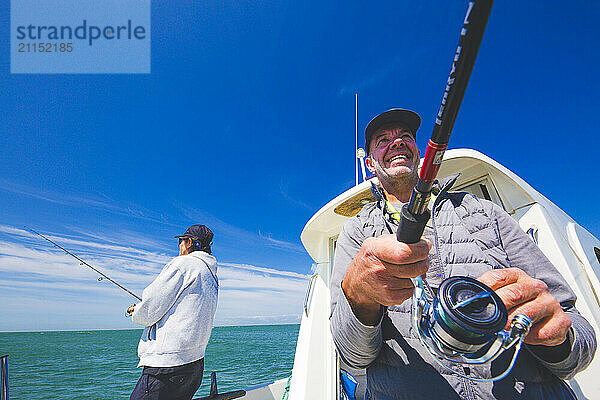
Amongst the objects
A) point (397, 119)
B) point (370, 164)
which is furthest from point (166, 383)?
point (397, 119)

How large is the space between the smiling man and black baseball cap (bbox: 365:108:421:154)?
0.55 meters

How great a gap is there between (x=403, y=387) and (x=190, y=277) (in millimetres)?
2112

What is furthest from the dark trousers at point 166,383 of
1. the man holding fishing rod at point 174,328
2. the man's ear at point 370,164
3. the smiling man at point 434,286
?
the man's ear at point 370,164

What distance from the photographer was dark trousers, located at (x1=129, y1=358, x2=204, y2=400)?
2318 millimetres

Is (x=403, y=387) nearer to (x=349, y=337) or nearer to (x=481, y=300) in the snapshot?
(x=349, y=337)

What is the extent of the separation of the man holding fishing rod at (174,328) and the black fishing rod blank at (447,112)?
2419mm

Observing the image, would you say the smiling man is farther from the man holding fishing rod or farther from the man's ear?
the man holding fishing rod

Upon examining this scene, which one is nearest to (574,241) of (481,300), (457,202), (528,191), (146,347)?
(528,191)

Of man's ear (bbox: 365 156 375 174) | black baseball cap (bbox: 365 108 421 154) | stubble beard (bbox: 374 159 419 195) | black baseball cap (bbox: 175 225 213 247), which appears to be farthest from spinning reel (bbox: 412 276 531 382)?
black baseball cap (bbox: 175 225 213 247)

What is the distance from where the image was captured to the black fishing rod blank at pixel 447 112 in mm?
521

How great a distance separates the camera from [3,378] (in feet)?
7.63

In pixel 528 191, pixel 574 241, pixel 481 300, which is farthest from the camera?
pixel 528 191

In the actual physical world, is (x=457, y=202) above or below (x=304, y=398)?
above

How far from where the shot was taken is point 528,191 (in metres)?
A: 2.43
